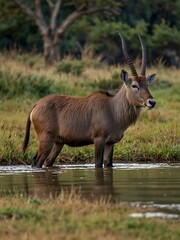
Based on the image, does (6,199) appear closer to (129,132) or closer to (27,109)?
(129,132)

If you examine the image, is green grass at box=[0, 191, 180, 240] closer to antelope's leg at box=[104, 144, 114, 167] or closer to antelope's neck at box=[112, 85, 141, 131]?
antelope's leg at box=[104, 144, 114, 167]

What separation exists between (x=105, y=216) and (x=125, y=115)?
6.18 m

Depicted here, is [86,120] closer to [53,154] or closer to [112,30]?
[53,154]

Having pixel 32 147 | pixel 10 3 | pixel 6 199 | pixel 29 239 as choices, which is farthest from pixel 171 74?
pixel 29 239

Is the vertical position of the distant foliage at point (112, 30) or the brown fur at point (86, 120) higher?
the distant foliage at point (112, 30)

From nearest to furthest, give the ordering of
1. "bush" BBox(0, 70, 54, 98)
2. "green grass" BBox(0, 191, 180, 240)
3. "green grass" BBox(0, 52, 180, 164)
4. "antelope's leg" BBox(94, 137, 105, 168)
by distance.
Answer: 1. "green grass" BBox(0, 191, 180, 240)
2. "antelope's leg" BBox(94, 137, 105, 168)
3. "green grass" BBox(0, 52, 180, 164)
4. "bush" BBox(0, 70, 54, 98)

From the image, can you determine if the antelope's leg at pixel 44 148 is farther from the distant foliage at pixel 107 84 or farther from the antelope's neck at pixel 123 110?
the distant foliage at pixel 107 84

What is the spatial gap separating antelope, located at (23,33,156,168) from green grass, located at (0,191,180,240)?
4.83 meters

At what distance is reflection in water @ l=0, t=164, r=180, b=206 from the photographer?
1102cm

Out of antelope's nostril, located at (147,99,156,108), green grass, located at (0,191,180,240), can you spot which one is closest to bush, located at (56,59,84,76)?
antelope's nostril, located at (147,99,156,108)

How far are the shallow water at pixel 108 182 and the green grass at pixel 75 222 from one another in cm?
70

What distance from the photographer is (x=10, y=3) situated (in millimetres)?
38375

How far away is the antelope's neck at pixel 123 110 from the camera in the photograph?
1506 cm

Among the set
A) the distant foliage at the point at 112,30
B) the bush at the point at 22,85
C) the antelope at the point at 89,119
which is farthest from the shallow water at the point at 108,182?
the distant foliage at the point at 112,30
